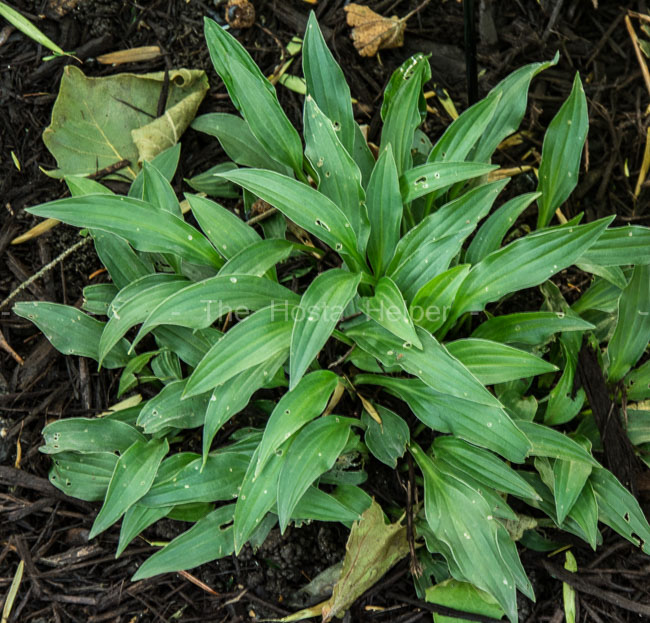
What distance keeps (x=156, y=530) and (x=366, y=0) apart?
1.60m

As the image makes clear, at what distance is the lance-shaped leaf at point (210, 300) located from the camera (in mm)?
1207

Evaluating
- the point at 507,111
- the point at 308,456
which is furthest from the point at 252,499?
the point at 507,111

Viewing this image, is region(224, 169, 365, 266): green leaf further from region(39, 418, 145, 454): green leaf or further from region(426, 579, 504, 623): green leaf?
region(426, 579, 504, 623): green leaf

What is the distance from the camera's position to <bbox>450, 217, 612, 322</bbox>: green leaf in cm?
121

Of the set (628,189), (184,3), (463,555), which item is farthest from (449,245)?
(184,3)

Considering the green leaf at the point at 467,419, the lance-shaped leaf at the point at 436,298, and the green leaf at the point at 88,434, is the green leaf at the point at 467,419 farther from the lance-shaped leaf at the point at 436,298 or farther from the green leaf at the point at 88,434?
the green leaf at the point at 88,434

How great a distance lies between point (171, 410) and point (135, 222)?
1.41 feet

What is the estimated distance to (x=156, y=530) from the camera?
1597 millimetres

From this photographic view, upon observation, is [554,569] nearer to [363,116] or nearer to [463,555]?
[463,555]

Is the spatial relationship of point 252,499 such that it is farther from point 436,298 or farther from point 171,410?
point 436,298

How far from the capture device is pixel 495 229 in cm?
146

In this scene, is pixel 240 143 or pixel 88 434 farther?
pixel 240 143

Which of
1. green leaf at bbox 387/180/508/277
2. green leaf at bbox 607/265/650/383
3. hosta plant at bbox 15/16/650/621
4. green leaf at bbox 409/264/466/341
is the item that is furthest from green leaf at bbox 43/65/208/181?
green leaf at bbox 607/265/650/383

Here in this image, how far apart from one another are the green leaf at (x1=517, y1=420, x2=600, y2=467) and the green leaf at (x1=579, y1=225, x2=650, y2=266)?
1.27 ft
